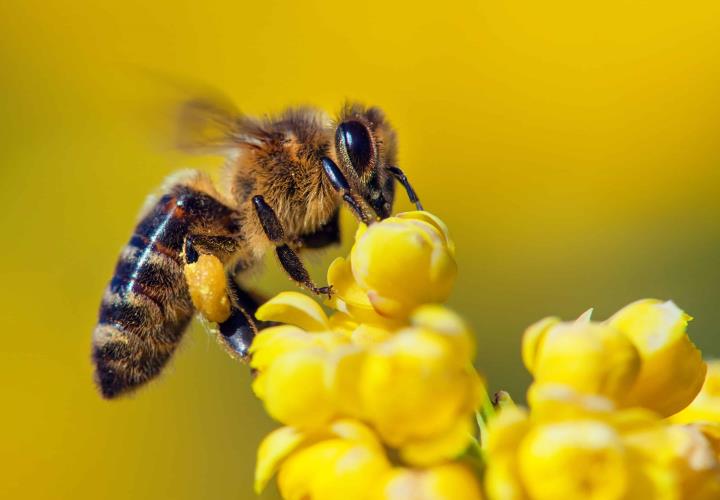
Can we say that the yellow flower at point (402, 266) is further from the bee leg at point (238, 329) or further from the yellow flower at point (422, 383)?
the bee leg at point (238, 329)

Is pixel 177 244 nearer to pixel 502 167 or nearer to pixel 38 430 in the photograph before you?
pixel 38 430

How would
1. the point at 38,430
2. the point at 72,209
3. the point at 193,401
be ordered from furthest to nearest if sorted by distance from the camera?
the point at 72,209, the point at 193,401, the point at 38,430

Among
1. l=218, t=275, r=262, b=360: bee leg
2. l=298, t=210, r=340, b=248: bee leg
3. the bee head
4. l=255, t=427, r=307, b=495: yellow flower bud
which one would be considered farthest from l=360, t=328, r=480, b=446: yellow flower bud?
l=298, t=210, r=340, b=248: bee leg

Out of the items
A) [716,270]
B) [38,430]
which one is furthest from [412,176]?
[38,430]

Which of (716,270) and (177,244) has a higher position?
(177,244)

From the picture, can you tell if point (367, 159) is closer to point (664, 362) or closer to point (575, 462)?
point (664, 362)

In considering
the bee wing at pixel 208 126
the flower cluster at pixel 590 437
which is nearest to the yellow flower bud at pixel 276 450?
the flower cluster at pixel 590 437
